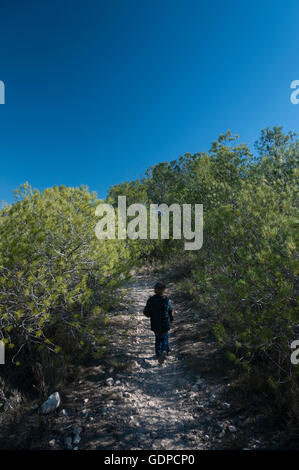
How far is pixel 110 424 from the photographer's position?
3.83 m

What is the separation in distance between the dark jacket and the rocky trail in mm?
853

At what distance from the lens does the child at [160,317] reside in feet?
18.0

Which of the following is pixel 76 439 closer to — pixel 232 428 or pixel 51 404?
pixel 51 404

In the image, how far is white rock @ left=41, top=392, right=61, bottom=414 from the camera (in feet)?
13.9

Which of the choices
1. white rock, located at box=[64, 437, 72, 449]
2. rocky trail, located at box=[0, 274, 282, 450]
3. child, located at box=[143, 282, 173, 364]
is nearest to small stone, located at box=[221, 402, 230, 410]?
rocky trail, located at box=[0, 274, 282, 450]

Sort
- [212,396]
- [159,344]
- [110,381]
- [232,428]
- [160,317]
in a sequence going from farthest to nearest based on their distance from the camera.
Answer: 1. [159,344]
2. [160,317]
3. [110,381]
4. [212,396]
5. [232,428]

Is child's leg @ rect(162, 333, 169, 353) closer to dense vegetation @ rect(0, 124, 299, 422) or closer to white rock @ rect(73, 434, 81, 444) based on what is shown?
dense vegetation @ rect(0, 124, 299, 422)

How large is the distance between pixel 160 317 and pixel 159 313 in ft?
0.28

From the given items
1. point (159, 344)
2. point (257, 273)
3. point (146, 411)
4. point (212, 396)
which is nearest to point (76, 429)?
point (146, 411)

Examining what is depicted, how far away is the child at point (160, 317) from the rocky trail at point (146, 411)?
1.04 feet

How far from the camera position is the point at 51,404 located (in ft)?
14.0

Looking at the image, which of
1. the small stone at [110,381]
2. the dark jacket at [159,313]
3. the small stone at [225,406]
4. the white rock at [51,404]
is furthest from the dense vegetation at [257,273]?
the white rock at [51,404]

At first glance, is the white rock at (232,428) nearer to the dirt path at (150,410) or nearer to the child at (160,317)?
the dirt path at (150,410)
